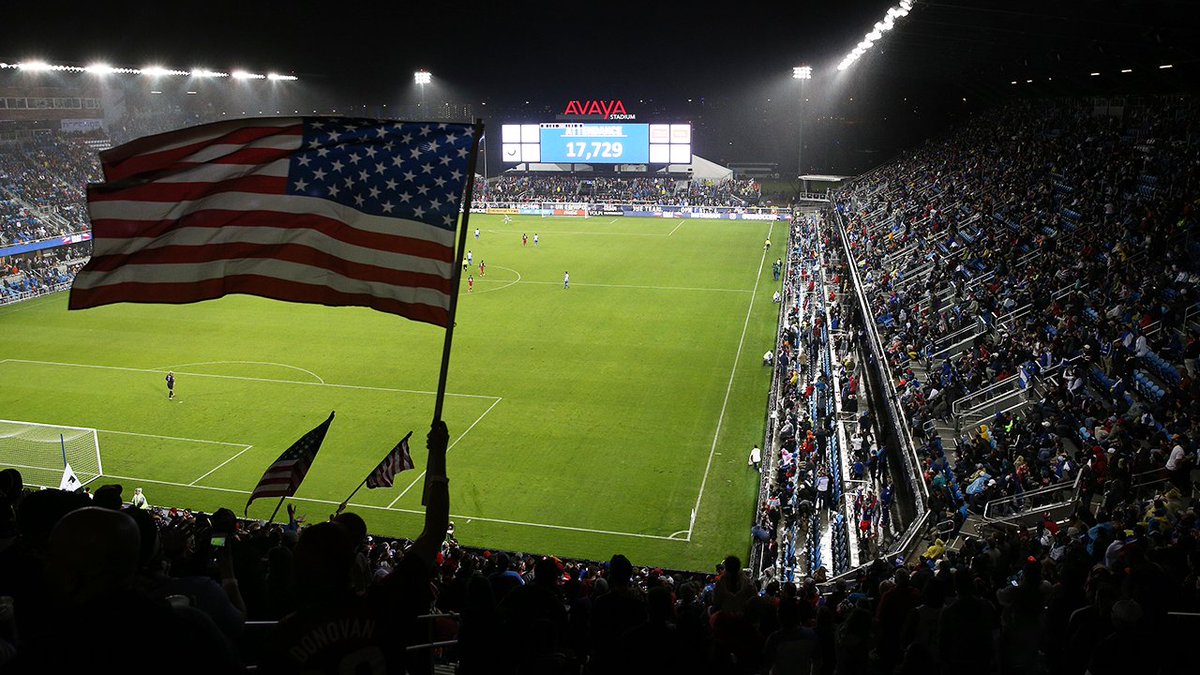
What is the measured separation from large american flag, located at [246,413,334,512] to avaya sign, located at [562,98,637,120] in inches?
2970

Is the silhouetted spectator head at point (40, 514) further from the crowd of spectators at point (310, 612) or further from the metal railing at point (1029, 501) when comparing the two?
the metal railing at point (1029, 501)

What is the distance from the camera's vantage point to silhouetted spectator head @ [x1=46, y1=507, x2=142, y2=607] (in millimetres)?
2965

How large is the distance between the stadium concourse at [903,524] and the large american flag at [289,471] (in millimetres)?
637

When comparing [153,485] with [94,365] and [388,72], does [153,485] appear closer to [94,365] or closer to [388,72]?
[94,365]

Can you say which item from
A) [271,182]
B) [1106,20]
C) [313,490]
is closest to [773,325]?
[1106,20]

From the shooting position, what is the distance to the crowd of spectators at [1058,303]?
17.0m

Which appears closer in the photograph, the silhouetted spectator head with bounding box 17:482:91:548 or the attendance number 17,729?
the silhouetted spectator head with bounding box 17:482:91:548

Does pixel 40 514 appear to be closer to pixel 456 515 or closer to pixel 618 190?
pixel 456 515

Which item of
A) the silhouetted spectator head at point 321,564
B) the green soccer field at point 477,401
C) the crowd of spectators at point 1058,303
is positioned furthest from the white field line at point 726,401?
the silhouetted spectator head at point 321,564

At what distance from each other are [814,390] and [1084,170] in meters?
16.5

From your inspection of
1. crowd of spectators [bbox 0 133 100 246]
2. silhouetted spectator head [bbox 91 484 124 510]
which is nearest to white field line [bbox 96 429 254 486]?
silhouetted spectator head [bbox 91 484 124 510]

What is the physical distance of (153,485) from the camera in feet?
77.6

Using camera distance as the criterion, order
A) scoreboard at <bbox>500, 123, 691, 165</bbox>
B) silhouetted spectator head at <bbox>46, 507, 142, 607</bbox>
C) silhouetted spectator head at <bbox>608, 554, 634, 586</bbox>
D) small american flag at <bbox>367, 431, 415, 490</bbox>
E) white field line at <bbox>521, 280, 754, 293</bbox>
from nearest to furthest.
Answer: silhouetted spectator head at <bbox>46, 507, 142, 607</bbox>
silhouetted spectator head at <bbox>608, 554, 634, 586</bbox>
small american flag at <bbox>367, 431, 415, 490</bbox>
white field line at <bbox>521, 280, 754, 293</bbox>
scoreboard at <bbox>500, 123, 691, 165</bbox>

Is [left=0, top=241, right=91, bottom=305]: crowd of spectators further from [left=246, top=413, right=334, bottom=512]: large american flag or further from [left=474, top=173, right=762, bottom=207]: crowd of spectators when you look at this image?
[left=246, top=413, right=334, bottom=512]: large american flag
